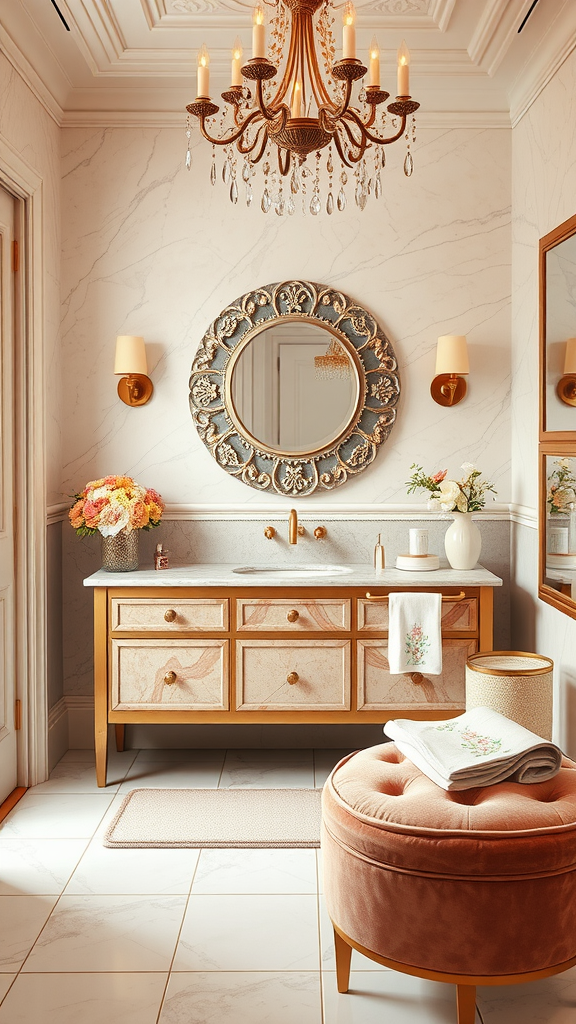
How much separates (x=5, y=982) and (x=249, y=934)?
2.15ft

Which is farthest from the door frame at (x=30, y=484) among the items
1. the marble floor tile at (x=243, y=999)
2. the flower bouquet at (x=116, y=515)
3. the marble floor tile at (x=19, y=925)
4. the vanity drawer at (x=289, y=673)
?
the marble floor tile at (x=243, y=999)

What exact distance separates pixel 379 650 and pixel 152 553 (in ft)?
3.89

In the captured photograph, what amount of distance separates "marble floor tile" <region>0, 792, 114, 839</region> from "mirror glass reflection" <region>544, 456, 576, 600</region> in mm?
1935

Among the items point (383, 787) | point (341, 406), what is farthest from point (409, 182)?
point (383, 787)

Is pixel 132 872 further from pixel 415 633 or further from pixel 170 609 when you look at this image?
pixel 415 633

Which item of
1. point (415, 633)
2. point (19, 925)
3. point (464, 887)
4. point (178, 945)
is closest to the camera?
point (464, 887)

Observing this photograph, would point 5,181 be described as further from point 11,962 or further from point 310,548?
point 11,962

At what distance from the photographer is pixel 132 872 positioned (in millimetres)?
2775

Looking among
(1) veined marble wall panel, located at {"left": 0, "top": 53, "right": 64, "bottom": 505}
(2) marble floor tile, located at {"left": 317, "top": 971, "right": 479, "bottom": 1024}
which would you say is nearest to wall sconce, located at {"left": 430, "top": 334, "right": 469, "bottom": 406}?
(1) veined marble wall panel, located at {"left": 0, "top": 53, "right": 64, "bottom": 505}

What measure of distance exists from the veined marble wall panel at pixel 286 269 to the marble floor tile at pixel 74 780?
142 cm

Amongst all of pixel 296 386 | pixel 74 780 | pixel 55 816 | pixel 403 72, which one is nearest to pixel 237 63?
pixel 403 72

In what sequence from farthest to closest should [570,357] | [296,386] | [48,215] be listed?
[296,386]
[48,215]
[570,357]

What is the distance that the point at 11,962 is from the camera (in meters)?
2.27

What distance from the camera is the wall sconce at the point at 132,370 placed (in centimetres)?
380
